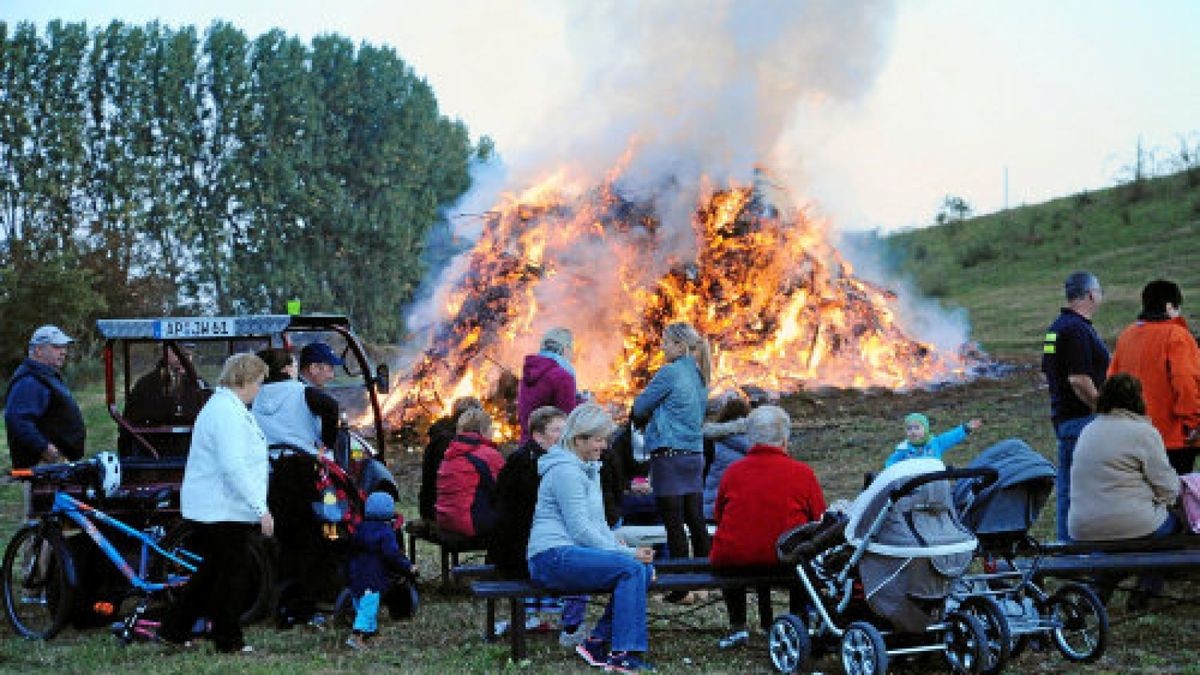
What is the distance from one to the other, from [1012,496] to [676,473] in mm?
2546

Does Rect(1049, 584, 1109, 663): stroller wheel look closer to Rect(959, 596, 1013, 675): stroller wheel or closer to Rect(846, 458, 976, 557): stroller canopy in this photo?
Rect(959, 596, 1013, 675): stroller wheel

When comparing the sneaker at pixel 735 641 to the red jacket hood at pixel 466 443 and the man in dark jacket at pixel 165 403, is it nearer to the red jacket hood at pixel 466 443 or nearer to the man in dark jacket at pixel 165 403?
the red jacket hood at pixel 466 443

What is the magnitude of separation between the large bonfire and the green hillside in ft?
20.4

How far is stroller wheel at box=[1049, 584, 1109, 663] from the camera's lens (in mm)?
8562

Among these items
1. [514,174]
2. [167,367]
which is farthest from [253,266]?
[167,367]

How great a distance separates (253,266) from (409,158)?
6.47 m

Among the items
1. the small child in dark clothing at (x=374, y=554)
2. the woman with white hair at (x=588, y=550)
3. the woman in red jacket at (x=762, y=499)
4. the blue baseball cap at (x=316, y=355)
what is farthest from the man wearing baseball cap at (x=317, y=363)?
the woman in red jacket at (x=762, y=499)

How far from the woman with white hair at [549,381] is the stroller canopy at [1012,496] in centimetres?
408

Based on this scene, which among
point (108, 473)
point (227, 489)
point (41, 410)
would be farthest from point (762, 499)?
point (41, 410)

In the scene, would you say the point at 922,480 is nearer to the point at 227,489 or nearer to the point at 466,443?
the point at 227,489

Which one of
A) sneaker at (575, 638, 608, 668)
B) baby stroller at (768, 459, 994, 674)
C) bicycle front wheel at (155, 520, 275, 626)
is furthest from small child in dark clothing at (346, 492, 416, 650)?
baby stroller at (768, 459, 994, 674)

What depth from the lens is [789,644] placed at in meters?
8.41

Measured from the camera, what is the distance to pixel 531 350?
23500 mm

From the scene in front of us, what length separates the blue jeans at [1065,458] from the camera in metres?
10.8
